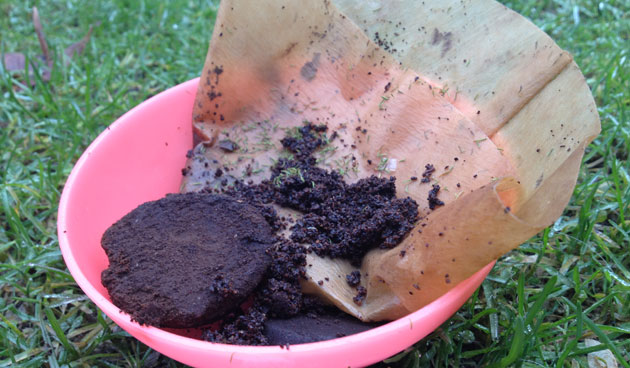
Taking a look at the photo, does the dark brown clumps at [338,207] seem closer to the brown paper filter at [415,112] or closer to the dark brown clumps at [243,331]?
the brown paper filter at [415,112]

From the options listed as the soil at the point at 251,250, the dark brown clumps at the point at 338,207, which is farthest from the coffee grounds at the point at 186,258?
the dark brown clumps at the point at 338,207

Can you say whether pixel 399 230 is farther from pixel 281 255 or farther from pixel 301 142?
pixel 301 142

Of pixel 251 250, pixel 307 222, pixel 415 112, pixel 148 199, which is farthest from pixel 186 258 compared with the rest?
pixel 415 112

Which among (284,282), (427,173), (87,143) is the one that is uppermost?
(427,173)

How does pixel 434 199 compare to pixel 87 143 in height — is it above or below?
above

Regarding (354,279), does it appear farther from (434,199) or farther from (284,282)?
(434,199)
